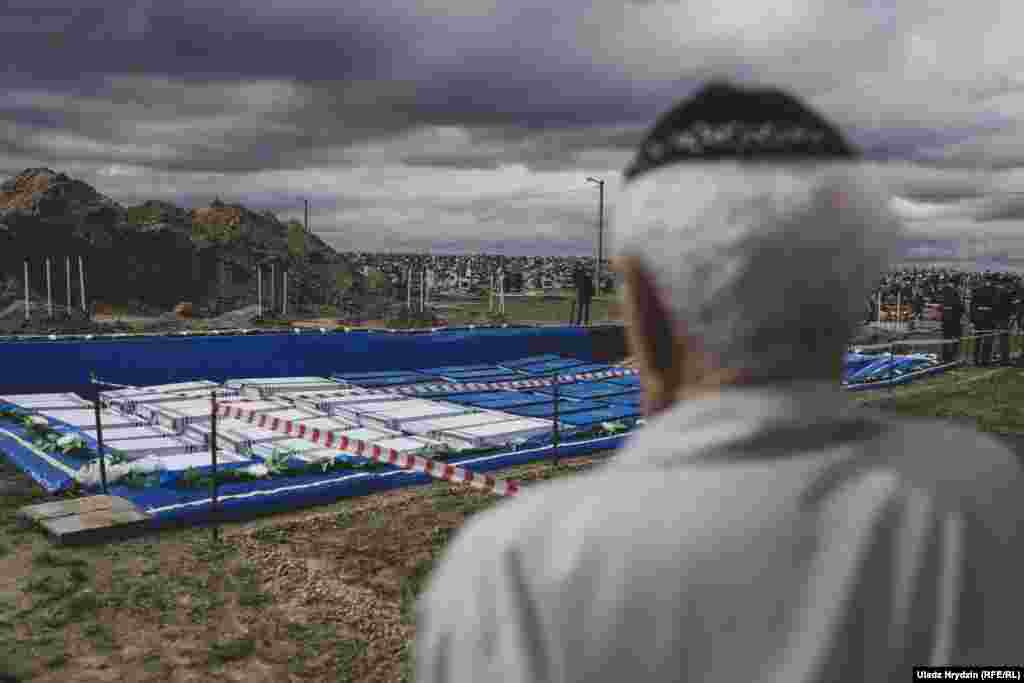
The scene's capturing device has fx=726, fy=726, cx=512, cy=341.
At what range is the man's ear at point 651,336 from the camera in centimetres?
109

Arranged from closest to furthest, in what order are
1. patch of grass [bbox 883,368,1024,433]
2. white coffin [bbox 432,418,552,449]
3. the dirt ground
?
the dirt ground < white coffin [bbox 432,418,552,449] < patch of grass [bbox 883,368,1024,433]

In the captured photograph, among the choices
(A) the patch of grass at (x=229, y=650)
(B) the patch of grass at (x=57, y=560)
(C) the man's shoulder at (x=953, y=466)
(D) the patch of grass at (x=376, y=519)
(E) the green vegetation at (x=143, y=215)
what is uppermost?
(E) the green vegetation at (x=143, y=215)

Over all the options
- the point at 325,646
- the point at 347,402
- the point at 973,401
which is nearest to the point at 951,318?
the point at 973,401

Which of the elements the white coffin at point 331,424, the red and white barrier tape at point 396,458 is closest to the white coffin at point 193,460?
the red and white barrier tape at point 396,458

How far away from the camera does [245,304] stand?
5581cm

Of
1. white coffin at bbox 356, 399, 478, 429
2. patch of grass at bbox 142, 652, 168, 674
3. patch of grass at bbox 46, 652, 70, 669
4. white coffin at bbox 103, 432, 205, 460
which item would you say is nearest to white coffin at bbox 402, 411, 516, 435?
white coffin at bbox 356, 399, 478, 429

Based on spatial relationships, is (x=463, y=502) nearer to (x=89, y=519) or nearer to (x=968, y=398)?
(x=89, y=519)

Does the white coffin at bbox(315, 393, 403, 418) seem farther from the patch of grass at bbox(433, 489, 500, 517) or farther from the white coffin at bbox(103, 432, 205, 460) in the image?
the patch of grass at bbox(433, 489, 500, 517)

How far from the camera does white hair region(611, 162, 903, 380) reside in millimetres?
1010

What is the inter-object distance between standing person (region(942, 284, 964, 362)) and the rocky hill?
136 ft

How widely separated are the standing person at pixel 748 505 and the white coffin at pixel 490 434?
11160mm

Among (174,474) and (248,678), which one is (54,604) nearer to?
(248,678)

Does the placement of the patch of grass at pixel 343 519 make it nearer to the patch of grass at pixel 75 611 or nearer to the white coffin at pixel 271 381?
the patch of grass at pixel 75 611

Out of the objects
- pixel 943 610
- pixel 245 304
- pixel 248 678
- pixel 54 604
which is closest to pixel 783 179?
pixel 943 610
